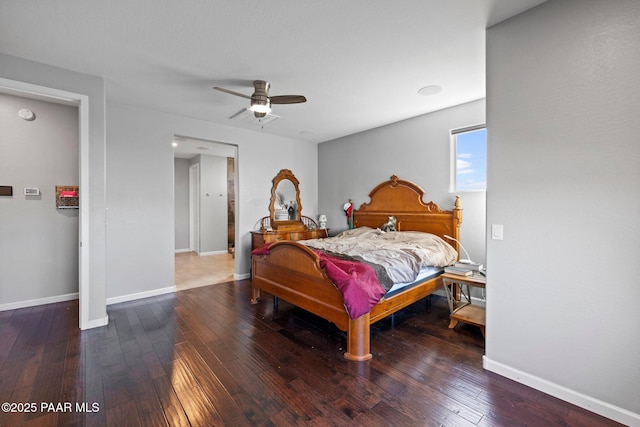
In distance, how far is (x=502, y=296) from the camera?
209 centimetres

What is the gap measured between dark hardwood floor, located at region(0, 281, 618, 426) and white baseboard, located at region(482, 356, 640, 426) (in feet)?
0.17

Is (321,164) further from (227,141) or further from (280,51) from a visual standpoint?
(280,51)

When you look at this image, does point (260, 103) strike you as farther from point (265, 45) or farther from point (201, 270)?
point (201, 270)

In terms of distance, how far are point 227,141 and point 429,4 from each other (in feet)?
12.3

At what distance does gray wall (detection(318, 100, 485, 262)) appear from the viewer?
3740 millimetres

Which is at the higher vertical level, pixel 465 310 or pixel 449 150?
pixel 449 150

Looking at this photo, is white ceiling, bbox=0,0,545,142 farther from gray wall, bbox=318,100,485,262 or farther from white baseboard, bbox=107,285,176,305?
white baseboard, bbox=107,285,176,305

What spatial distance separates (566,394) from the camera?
180 centimetres

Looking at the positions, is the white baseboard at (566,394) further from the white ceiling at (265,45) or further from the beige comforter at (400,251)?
the white ceiling at (265,45)

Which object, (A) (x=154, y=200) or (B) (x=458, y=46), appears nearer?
(B) (x=458, y=46)

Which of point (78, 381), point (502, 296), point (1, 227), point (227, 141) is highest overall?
point (227, 141)

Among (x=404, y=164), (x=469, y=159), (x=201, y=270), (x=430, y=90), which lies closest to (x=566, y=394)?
(x=469, y=159)

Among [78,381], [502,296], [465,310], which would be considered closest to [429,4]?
[502,296]

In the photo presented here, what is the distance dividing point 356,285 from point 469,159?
2.76 metres
